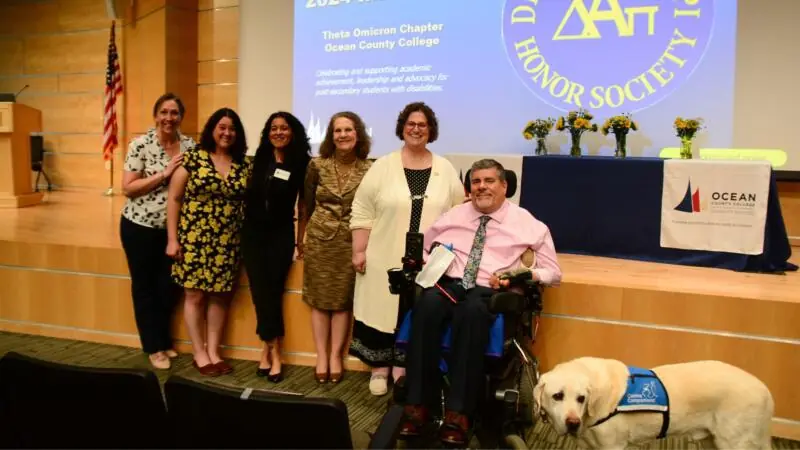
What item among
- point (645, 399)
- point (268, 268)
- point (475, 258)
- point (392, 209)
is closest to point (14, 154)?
point (268, 268)

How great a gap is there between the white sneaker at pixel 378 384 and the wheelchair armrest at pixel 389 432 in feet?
5.15

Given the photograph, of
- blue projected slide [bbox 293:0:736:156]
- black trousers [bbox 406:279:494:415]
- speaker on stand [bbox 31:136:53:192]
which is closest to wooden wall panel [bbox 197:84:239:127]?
blue projected slide [bbox 293:0:736:156]

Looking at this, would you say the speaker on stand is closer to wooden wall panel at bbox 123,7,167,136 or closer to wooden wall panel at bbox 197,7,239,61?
wooden wall panel at bbox 123,7,167,136

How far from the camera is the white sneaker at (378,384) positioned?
3.08m

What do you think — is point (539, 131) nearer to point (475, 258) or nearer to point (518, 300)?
point (475, 258)

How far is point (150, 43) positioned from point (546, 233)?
647 centimetres

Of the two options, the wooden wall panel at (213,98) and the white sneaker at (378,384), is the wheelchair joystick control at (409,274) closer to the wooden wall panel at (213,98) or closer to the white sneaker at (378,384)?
the white sneaker at (378,384)

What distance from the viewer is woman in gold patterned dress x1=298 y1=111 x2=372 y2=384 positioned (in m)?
3.07

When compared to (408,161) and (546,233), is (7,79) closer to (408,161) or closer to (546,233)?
(408,161)

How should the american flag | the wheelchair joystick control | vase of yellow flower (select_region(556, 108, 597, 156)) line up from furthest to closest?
1. the american flag
2. vase of yellow flower (select_region(556, 108, 597, 156))
3. the wheelchair joystick control

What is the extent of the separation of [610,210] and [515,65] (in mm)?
1960

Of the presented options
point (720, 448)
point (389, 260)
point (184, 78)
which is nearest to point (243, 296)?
point (389, 260)

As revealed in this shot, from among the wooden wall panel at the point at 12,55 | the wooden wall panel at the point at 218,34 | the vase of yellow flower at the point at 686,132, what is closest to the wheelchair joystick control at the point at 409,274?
the vase of yellow flower at the point at 686,132

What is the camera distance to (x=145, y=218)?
129 inches
